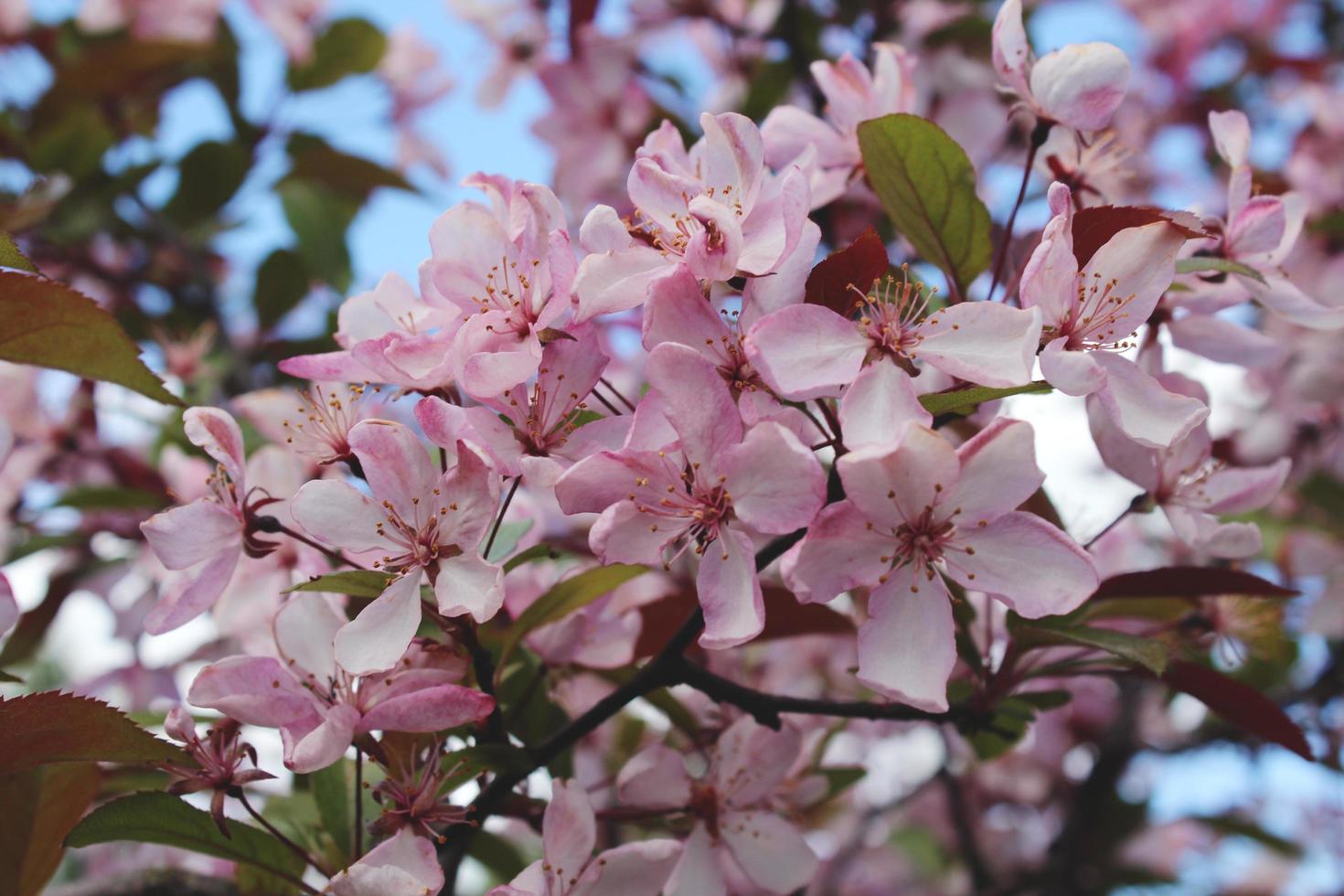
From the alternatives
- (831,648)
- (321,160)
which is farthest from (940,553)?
(321,160)

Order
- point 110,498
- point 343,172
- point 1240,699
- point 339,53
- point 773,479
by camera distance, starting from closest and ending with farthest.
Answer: point 773,479, point 1240,699, point 110,498, point 343,172, point 339,53

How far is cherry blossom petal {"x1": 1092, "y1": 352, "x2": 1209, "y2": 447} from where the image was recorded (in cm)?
90

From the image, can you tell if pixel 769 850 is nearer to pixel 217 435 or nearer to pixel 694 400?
pixel 694 400

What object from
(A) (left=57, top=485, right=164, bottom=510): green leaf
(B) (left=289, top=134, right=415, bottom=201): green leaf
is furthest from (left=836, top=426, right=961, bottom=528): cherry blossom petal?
(B) (left=289, top=134, right=415, bottom=201): green leaf

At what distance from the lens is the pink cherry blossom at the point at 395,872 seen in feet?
2.70

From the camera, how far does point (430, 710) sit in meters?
0.87

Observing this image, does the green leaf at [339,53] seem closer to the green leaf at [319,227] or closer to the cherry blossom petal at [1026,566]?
the green leaf at [319,227]

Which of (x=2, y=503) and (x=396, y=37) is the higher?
(x=396, y=37)

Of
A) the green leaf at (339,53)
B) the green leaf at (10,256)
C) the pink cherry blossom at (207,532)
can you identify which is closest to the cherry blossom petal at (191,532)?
the pink cherry blossom at (207,532)

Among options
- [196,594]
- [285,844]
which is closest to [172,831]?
[285,844]

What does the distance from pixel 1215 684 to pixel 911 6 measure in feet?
5.35

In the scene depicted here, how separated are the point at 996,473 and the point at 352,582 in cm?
49

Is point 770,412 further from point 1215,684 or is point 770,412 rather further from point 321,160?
point 321,160

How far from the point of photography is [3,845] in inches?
41.8
